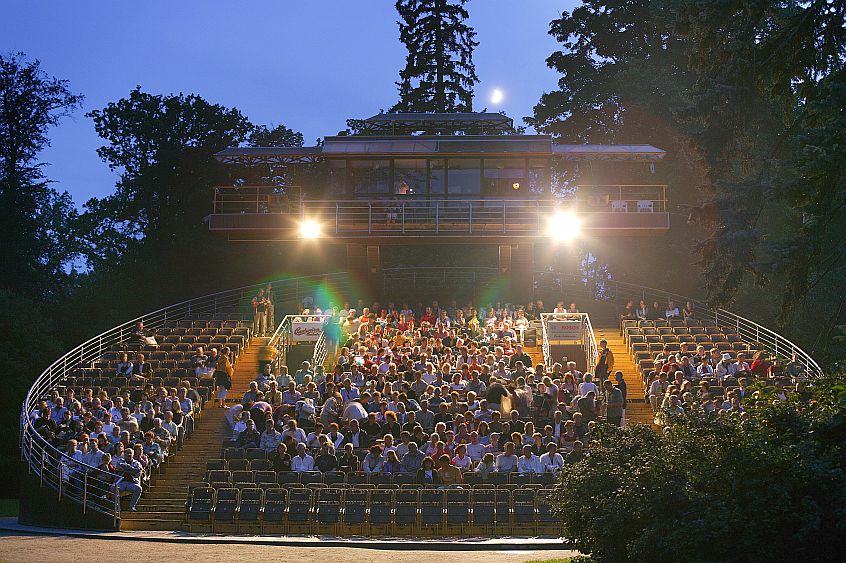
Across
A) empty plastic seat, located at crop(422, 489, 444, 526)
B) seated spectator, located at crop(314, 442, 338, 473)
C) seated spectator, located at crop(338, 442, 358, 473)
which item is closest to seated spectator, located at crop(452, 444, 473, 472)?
empty plastic seat, located at crop(422, 489, 444, 526)

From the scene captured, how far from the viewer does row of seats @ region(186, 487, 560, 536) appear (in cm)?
1936

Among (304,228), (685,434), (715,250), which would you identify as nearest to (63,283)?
(304,228)

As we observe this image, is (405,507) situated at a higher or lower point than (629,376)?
A: lower

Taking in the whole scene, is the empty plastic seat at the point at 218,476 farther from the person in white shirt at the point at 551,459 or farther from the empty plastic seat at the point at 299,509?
the person in white shirt at the point at 551,459

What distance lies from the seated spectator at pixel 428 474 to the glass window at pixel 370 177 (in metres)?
21.8

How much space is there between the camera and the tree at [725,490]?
11219 mm

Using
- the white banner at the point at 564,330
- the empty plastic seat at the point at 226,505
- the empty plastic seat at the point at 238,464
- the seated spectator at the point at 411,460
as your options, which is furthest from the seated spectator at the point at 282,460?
the white banner at the point at 564,330

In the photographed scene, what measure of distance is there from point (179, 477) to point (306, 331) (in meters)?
8.38

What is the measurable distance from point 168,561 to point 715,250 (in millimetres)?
10373

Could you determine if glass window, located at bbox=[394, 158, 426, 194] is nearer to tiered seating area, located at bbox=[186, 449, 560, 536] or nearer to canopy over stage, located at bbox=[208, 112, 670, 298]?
canopy over stage, located at bbox=[208, 112, 670, 298]

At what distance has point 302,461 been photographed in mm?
21125

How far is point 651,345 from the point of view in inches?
1208

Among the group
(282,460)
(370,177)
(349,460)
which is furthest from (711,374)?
(370,177)

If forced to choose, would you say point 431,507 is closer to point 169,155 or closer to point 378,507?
point 378,507
